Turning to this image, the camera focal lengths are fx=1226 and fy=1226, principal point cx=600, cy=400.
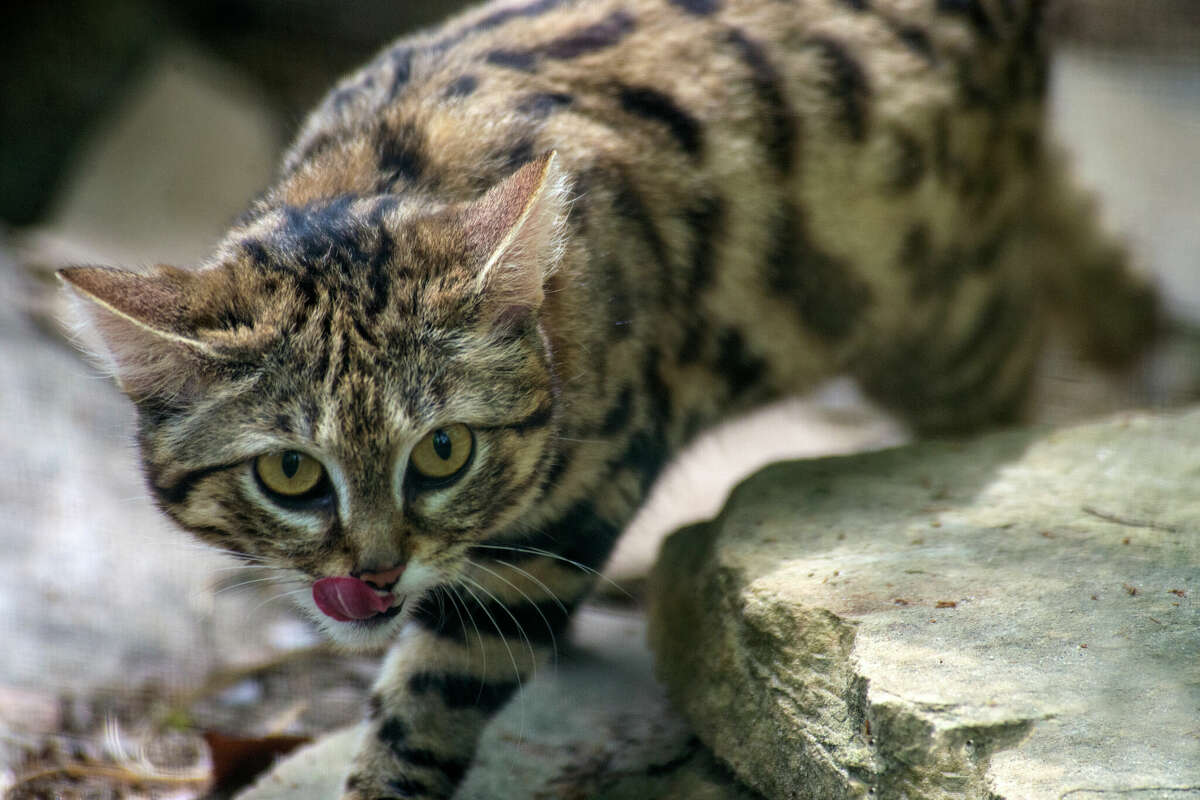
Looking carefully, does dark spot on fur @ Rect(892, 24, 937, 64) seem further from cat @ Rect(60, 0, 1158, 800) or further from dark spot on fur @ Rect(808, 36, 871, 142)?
dark spot on fur @ Rect(808, 36, 871, 142)

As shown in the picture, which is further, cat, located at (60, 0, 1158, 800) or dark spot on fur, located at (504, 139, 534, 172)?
dark spot on fur, located at (504, 139, 534, 172)

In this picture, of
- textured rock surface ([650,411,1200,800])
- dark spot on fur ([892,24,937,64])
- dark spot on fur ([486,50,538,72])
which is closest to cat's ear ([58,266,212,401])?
dark spot on fur ([486,50,538,72])

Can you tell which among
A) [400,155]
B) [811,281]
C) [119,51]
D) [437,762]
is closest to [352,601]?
[437,762]

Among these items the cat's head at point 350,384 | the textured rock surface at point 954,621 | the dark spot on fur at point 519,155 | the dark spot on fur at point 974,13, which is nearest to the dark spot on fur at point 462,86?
the dark spot on fur at point 519,155

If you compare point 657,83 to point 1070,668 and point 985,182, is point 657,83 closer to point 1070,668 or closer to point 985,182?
point 985,182

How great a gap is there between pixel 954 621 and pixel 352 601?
1.44 m

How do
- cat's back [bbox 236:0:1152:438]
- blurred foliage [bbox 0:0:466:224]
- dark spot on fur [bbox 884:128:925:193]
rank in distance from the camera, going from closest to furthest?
cat's back [bbox 236:0:1152:438] → dark spot on fur [bbox 884:128:925:193] → blurred foliage [bbox 0:0:466:224]

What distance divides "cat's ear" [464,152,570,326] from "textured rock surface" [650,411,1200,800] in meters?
0.90

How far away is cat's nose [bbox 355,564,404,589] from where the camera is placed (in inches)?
116

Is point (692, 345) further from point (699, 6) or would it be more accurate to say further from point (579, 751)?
point (579, 751)

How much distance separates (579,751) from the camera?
3.63m

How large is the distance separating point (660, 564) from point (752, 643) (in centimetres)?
91

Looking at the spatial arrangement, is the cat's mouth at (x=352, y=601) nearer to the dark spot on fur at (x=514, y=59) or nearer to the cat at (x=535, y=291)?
the cat at (x=535, y=291)

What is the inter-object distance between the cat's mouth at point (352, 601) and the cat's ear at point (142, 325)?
594mm
